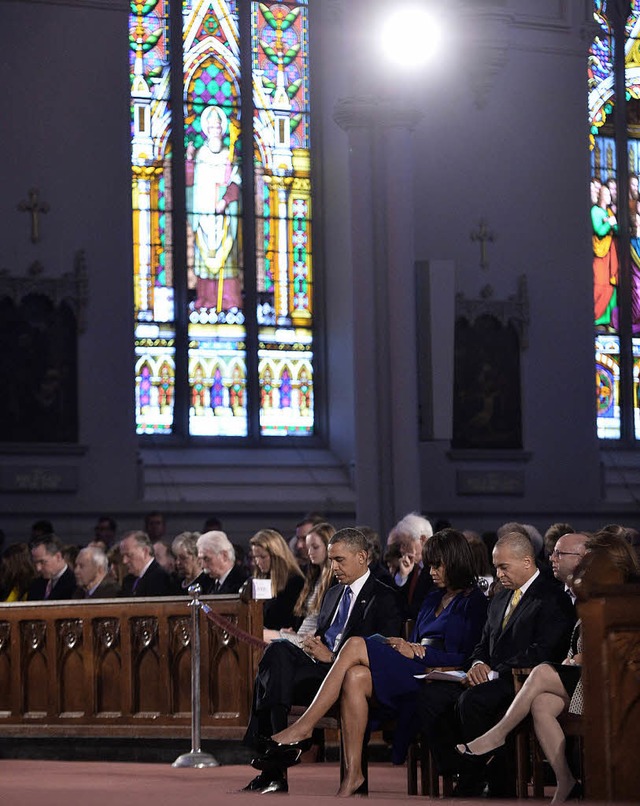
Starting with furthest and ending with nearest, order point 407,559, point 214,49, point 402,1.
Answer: point 214,49
point 402,1
point 407,559

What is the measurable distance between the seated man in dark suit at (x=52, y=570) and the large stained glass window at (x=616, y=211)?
8.17 metres

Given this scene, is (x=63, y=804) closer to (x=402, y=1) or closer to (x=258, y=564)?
(x=258, y=564)

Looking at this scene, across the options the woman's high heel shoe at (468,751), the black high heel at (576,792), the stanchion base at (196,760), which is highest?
the woman's high heel shoe at (468,751)

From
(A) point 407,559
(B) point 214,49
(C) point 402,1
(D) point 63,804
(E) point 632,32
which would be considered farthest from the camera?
(E) point 632,32

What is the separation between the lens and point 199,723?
9.48 m

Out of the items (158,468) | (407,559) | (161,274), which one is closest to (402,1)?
(161,274)

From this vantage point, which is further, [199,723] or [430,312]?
[430,312]

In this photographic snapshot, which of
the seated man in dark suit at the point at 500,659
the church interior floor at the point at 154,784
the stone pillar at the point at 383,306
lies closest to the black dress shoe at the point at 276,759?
the church interior floor at the point at 154,784

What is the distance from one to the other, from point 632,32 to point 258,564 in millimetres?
11205

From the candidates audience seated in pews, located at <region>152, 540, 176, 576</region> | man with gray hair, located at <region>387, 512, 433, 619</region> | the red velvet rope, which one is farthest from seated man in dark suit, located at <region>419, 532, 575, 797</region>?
audience seated in pews, located at <region>152, 540, 176, 576</region>

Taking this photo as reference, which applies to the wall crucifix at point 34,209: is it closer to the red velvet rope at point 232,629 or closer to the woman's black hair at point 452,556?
the red velvet rope at point 232,629

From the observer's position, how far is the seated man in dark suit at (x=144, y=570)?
1095 cm

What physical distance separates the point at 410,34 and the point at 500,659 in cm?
854

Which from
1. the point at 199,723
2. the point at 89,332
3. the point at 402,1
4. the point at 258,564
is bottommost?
the point at 199,723
